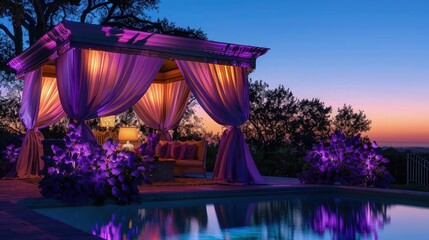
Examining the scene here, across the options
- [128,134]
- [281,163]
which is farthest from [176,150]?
[281,163]

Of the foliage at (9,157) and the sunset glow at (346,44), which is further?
the sunset glow at (346,44)

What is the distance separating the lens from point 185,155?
11641mm

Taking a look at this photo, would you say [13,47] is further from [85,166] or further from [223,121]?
[85,166]

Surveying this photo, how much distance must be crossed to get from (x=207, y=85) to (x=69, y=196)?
366 cm

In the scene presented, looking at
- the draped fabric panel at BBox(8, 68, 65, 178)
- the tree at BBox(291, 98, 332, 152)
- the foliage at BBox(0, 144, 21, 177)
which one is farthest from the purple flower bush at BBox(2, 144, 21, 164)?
the tree at BBox(291, 98, 332, 152)

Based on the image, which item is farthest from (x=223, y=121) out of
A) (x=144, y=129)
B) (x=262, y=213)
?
(x=144, y=129)

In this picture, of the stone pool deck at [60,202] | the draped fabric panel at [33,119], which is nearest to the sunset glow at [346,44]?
the stone pool deck at [60,202]

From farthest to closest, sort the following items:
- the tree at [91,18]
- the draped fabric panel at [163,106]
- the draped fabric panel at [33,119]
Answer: the tree at [91,18]
the draped fabric panel at [163,106]
the draped fabric panel at [33,119]

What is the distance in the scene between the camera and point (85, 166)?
7.41 metres

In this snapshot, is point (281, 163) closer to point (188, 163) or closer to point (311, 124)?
point (188, 163)

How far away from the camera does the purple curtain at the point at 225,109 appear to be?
9844 mm

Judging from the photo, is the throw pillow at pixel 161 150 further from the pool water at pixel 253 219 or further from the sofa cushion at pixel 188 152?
the pool water at pixel 253 219

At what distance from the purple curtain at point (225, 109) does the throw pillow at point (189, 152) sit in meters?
1.53

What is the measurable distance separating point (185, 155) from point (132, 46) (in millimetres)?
3369
